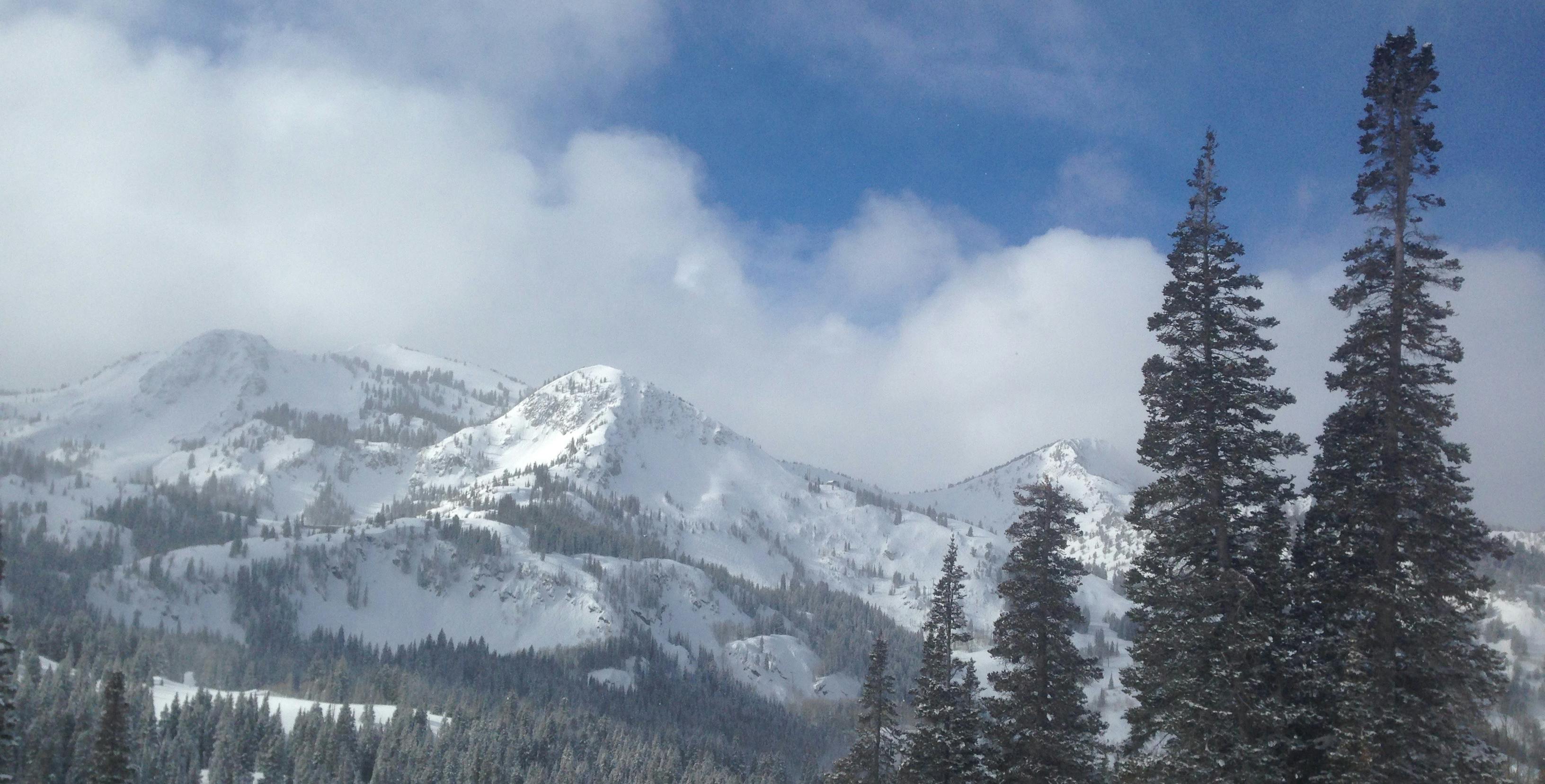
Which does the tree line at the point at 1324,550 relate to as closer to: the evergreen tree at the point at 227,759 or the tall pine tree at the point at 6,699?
the tall pine tree at the point at 6,699

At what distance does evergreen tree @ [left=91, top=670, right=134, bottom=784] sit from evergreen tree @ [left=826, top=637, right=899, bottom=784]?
108ft

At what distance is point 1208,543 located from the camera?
2561cm

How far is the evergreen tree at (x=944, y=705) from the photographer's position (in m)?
34.4

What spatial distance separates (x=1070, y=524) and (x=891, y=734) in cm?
1331

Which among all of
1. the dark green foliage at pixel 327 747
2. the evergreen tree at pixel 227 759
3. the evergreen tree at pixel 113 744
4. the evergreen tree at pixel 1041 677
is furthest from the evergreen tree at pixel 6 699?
the evergreen tree at pixel 227 759

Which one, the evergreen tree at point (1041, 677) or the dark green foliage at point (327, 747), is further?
the dark green foliage at point (327, 747)

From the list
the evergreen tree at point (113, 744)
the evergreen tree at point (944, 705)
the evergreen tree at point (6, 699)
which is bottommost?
the evergreen tree at point (113, 744)

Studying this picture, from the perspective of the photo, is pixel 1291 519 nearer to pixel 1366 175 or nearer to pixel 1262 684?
pixel 1262 684

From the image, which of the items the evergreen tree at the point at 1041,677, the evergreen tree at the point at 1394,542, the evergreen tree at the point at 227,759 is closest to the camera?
the evergreen tree at the point at 1394,542

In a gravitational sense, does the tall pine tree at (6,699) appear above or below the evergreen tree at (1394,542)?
below

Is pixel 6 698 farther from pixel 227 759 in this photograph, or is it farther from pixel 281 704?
pixel 281 704

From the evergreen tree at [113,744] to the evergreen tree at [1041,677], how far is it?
39.3m

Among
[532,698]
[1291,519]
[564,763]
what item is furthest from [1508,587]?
[532,698]

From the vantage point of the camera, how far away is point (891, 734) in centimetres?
3988
